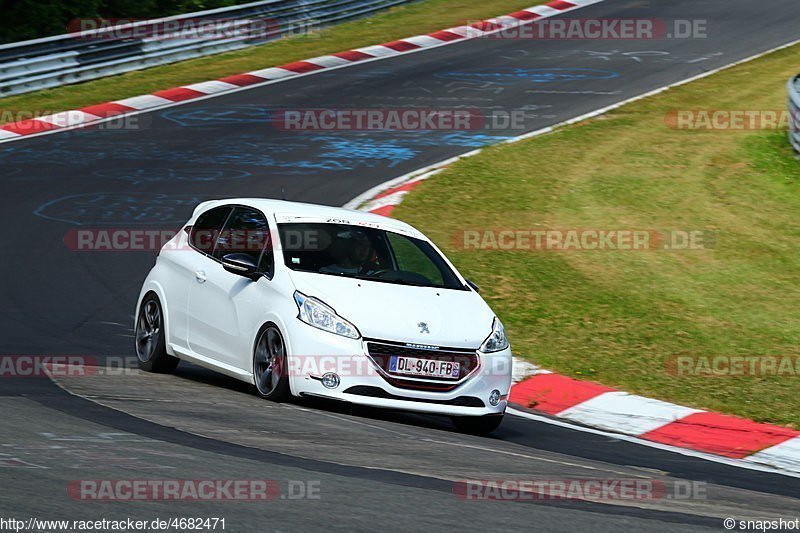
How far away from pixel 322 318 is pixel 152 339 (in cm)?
224

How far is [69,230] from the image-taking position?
15203 millimetres

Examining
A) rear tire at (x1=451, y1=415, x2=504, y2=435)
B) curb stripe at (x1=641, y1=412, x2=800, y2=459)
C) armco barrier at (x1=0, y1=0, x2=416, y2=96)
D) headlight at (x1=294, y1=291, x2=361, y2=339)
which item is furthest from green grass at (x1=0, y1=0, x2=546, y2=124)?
curb stripe at (x1=641, y1=412, x2=800, y2=459)

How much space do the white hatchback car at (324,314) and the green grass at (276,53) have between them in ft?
40.2

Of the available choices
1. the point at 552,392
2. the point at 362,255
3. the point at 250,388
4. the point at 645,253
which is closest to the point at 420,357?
the point at 362,255

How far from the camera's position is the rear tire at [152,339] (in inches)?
411

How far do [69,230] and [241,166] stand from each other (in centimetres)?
399

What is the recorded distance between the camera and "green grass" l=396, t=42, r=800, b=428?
38.3ft

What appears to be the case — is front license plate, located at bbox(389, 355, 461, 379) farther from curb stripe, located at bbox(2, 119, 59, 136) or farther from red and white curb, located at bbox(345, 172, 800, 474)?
curb stripe, located at bbox(2, 119, 59, 136)

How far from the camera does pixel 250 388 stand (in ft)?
33.0

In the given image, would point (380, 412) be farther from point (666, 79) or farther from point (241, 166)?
point (666, 79)

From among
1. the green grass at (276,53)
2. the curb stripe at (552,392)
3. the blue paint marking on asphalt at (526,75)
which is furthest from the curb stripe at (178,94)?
the curb stripe at (552,392)

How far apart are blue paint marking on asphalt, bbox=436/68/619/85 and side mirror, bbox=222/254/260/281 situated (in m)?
16.2

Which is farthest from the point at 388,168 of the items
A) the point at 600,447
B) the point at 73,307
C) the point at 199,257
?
the point at 600,447

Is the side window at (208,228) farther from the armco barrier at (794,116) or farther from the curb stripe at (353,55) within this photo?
the curb stripe at (353,55)
